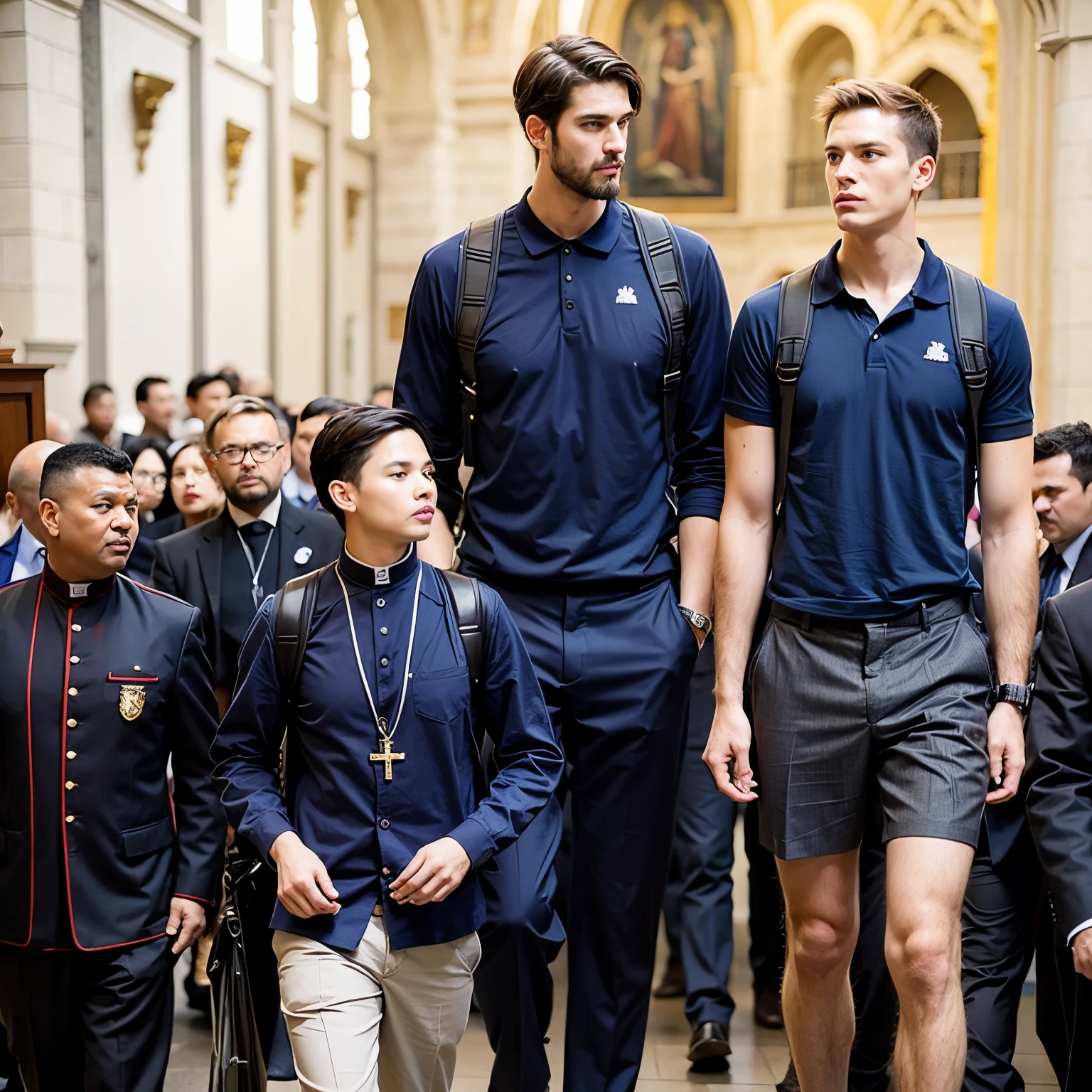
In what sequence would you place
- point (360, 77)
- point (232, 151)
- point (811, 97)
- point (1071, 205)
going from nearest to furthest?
point (1071, 205) → point (232, 151) → point (360, 77) → point (811, 97)

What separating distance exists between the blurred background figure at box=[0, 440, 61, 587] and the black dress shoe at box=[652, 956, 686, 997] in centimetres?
281

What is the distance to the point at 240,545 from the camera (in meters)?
5.23

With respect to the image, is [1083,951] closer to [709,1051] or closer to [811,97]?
[709,1051]

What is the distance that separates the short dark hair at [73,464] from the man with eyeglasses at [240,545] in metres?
1.30

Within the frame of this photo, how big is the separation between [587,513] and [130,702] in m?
1.23

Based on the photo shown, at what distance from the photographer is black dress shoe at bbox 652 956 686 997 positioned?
577 centimetres

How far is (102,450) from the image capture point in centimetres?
385

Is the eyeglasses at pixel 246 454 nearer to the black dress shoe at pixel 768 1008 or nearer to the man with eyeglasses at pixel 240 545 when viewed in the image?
the man with eyeglasses at pixel 240 545

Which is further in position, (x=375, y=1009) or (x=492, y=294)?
(x=492, y=294)

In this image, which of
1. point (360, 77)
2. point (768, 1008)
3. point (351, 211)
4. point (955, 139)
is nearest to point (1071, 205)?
point (768, 1008)

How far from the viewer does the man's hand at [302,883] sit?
3.01 metres

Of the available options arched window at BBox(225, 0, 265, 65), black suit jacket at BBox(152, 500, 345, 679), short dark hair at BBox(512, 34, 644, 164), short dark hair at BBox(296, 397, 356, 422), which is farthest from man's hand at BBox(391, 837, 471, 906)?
arched window at BBox(225, 0, 265, 65)

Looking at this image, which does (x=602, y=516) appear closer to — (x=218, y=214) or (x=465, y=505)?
(x=465, y=505)

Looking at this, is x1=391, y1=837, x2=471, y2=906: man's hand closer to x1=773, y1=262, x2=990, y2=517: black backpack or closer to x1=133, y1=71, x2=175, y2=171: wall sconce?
x1=773, y1=262, x2=990, y2=517: black backpack
